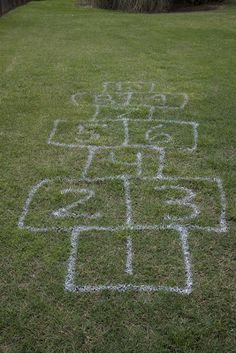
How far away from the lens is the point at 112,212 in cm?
404

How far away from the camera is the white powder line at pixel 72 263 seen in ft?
10.7

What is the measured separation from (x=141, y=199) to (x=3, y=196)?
1194mm

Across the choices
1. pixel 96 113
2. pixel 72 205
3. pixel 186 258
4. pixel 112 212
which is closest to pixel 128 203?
pixel 112 212

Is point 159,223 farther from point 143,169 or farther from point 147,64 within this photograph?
point 147,64

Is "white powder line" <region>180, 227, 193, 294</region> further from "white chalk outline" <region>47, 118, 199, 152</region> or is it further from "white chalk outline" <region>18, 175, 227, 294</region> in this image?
"white chalk outline" <region>47, 118, 199, 152</region>

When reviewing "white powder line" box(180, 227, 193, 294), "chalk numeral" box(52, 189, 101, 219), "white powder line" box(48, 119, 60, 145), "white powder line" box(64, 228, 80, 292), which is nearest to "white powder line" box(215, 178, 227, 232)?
"white powder line" box(180, 227, 193, 294)

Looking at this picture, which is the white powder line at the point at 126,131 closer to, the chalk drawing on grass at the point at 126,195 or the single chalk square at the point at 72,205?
the chalk drawing on grass at the point at 126,195

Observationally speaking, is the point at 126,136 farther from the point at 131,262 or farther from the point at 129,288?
the point at 129,288

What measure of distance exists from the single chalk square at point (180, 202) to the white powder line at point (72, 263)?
1.68 feet

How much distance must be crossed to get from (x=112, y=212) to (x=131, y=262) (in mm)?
646

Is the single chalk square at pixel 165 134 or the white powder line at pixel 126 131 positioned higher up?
the white powder line at pixel 126 131

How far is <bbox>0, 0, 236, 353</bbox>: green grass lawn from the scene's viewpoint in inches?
117

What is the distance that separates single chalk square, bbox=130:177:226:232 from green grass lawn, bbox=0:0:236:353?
15mm

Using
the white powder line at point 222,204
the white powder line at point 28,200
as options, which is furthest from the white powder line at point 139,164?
the white powder line at point 28,200
